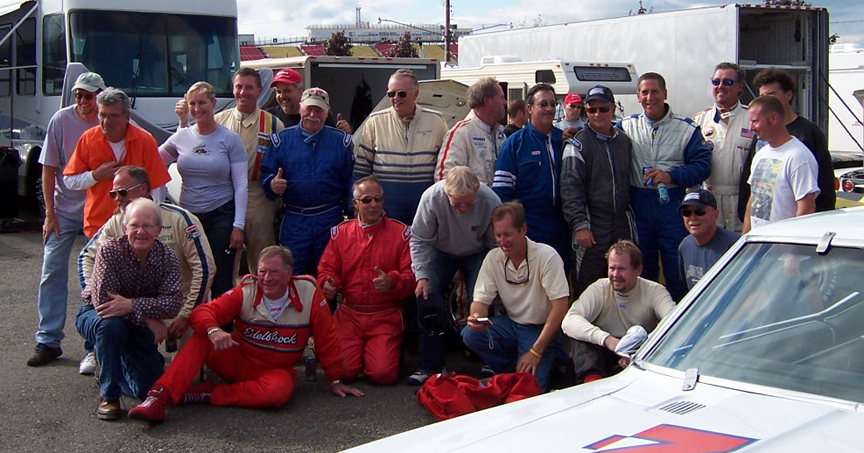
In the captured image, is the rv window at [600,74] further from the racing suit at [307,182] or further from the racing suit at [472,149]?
the racing suit at [307,182]

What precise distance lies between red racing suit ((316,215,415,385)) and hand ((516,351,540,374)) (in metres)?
0.98

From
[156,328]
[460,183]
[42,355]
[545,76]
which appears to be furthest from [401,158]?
[545,76]

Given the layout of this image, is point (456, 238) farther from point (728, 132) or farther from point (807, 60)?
point (807, 60)

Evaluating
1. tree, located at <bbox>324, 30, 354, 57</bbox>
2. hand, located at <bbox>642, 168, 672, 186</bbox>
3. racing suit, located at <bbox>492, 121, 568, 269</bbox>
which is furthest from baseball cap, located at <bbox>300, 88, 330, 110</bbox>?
tree, located at <bbox>324, 30, 354, 57</bbox>

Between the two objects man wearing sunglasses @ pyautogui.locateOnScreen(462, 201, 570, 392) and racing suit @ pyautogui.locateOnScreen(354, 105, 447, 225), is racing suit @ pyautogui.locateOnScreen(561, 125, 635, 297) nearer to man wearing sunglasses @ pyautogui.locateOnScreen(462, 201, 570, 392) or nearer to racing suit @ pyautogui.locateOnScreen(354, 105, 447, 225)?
man wearing sunglasses @ pyautogui.locateOnScreen(462, 201, 570, 392)

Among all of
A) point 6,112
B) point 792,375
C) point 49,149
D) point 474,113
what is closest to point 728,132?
point 474,113

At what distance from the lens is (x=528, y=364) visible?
17.7 feet

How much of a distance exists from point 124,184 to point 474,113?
2.57m

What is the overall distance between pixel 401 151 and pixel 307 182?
0.74 m

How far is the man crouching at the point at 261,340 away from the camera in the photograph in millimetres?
5309

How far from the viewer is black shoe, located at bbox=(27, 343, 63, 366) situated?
6.14 metres

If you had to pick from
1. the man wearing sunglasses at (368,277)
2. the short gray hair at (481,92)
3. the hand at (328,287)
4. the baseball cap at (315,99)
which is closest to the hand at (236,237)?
the man wearing sunglasses at (368,277)

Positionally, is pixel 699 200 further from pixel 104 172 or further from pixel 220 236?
pixel 104 172

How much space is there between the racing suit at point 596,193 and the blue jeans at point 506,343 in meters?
0.69
